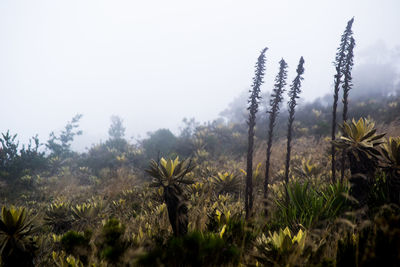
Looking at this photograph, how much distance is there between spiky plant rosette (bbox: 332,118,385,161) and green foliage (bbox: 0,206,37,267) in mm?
4679

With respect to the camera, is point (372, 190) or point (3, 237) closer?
point (3, 237)

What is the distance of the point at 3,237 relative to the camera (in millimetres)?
2244

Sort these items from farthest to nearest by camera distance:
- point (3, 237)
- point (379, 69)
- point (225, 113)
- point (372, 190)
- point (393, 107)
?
point (225, 113), point (379, 69), point (393, 107), point (372, 190), point (3, 237)

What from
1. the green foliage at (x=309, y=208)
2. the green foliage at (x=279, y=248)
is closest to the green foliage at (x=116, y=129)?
the green foliage at (x=309, y=208)

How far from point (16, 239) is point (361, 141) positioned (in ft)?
16.8

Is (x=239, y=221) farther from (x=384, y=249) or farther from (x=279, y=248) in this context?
(x=384, y=249)

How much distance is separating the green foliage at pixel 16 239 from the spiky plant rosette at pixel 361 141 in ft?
15.4

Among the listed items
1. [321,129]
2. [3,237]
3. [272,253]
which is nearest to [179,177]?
[272,253]

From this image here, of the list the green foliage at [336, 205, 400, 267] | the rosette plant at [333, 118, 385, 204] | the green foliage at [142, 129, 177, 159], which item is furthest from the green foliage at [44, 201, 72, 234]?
the green foliage at [142, 129, 177, 159]

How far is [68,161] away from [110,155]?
334cm

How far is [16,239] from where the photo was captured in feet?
7.48

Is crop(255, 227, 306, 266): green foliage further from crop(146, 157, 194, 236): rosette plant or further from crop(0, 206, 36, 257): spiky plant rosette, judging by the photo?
crop(0, 206, 36, 257): spiky plant rosette

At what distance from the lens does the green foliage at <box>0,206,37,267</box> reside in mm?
2174

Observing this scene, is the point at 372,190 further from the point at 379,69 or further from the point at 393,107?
the point at 379,69
